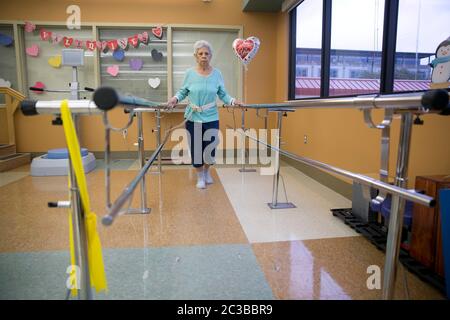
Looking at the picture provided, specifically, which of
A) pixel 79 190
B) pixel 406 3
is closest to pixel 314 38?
pixel 406 3

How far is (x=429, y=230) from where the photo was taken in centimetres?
158

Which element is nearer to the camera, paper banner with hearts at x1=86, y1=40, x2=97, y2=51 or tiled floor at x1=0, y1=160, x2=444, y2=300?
tiled floor at x1=0, y1=160, x2=444, y2=300

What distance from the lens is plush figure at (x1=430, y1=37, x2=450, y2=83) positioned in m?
1.87

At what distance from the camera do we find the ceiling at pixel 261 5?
4.66 meters

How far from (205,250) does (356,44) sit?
2508mm

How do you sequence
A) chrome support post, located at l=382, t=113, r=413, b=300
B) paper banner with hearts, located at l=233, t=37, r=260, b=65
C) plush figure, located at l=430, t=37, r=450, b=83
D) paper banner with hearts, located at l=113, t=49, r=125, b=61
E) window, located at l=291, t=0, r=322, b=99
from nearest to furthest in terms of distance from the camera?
chrome support post, located at l=382, t=113, r=413, b=300 < plush figure, located at l=430, t=37, r=450, b=83 < window, located at l=291, t=0, r=322, b=99 < paper banner with hearts, located at l=233, t=37, r=260, b=65 < paper banner with hearts, located at l=113, t=49, r=125, b=61

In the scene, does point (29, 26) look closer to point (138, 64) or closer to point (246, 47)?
point (138, 64)

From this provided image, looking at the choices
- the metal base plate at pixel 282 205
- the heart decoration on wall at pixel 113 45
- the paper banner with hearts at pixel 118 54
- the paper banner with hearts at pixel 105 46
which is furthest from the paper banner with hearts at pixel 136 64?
the metal base plate at pixel 282 205

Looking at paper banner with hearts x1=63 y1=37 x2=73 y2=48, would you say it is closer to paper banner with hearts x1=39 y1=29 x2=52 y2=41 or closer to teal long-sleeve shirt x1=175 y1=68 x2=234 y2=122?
paper banner with hearts x1=39 y1=29 x2=52 y2=41

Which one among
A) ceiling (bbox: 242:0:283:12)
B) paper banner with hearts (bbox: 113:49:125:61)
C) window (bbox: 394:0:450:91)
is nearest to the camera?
window (bbox: 394:0:450:91)

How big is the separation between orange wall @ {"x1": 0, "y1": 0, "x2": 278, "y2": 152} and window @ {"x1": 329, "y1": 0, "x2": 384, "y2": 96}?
1.86 metres

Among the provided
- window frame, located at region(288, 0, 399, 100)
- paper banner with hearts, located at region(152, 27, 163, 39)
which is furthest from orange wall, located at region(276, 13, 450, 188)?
paper banner with hearts, located at region(152, 27, 163, 39)

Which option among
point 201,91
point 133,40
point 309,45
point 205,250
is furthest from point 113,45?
point 205,250
